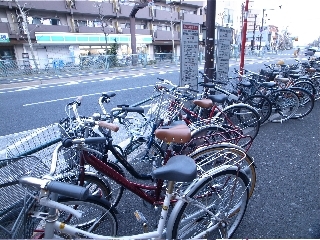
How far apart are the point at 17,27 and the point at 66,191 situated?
2982 centimetres

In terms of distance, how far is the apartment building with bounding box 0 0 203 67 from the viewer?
958 inches

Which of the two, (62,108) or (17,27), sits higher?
(17,27)

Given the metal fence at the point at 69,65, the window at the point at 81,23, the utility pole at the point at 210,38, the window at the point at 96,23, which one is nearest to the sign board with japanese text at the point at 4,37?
the metal fence at the point at 69,65

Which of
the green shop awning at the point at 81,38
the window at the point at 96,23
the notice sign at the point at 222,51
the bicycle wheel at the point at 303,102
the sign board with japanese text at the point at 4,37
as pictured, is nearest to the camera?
the bicycle wheel at the point at 303,102

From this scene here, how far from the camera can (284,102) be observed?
554 cm

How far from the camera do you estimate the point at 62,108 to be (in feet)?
24.3

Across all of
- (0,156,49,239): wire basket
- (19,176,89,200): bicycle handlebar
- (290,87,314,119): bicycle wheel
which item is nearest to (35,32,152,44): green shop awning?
(290,87,314,119): bicycle wheel

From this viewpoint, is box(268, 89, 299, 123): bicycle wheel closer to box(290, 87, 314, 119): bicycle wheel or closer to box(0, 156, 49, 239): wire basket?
box(290, 87, 314, 119): bicycle wheel

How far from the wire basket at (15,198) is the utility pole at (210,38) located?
482 centimetres

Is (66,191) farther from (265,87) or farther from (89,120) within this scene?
(265,87)

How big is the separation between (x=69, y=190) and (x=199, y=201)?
1.24 meters

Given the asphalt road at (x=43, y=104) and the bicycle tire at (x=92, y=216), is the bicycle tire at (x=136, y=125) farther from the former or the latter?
the asphalt road at (x=43, y=104)

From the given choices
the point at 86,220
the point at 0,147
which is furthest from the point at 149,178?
the point at 0,147

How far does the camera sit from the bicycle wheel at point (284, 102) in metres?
5.43
